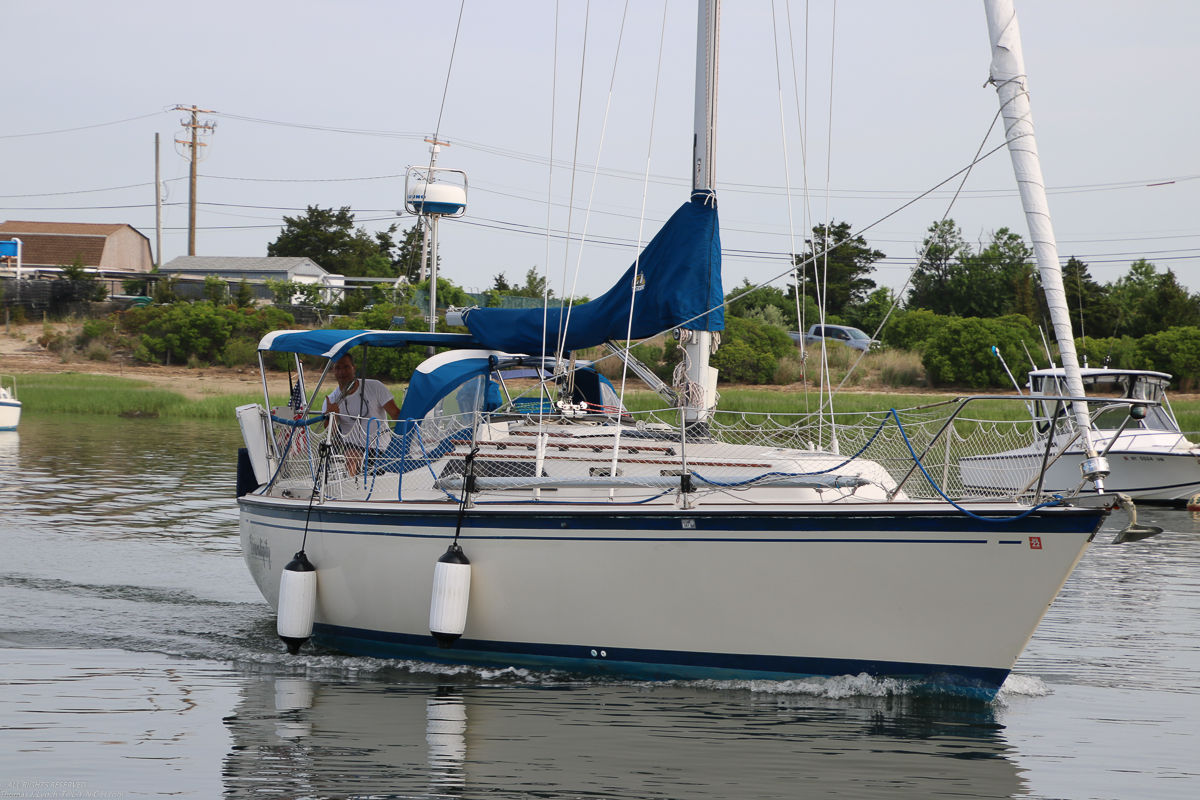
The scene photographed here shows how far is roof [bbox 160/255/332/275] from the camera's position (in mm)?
63156

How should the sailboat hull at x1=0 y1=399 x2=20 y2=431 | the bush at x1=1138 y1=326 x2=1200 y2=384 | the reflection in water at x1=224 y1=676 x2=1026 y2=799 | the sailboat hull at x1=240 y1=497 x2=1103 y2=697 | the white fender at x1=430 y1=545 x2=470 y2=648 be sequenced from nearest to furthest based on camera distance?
the reflection in water at x1=224 y1=676 x2=1026 y2=799 < the sailboat hull at x1=240 y1=497 x2=1103 y2=697 < the white fender at x1=430 y1=545 x2=470 y2=648 < the sailboat hull at x1=0 y1=399 x2=20 y2=431 < the bush at x1=1138 y1=326 x2=1200 y2=384

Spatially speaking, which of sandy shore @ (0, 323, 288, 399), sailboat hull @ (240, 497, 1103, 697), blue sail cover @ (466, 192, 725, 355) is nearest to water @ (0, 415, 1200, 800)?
sailboat hull @ (240, 497, 1103, 697)

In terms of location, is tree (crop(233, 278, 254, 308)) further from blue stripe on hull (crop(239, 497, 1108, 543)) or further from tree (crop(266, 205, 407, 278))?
blue stripe on hull (crop(239, 497, 1108, 543))

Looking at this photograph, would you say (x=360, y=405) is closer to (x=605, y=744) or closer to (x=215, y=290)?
(x=605, y=744)

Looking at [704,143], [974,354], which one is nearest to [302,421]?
[704,143]

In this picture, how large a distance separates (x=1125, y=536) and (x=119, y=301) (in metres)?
51.5

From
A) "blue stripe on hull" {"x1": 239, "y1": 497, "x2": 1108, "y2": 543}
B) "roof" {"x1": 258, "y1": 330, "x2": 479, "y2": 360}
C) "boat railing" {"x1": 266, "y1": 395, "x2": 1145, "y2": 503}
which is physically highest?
"roof" {"x1": 258, "y1": 330, "x2": 479, "y2": 360}

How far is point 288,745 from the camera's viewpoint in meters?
6.26

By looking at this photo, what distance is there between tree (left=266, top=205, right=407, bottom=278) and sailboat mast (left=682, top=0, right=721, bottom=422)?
58788mm

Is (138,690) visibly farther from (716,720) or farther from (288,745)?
(716,720)

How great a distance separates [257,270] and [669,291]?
59.2 meters

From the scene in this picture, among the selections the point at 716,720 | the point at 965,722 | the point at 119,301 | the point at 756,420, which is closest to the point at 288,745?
the point at 716,720

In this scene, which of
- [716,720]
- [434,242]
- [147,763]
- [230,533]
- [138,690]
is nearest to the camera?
[147,763]

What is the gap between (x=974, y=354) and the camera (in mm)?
31797
